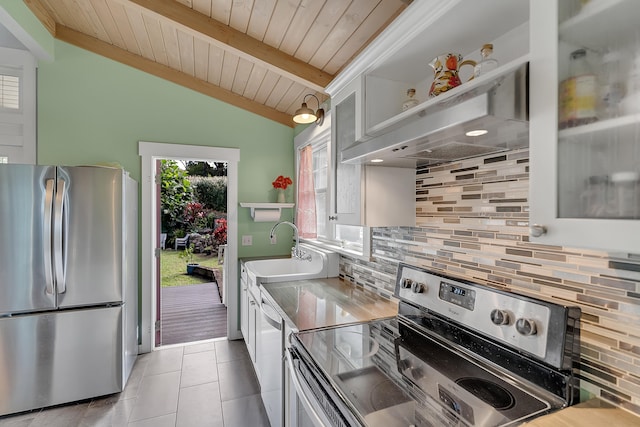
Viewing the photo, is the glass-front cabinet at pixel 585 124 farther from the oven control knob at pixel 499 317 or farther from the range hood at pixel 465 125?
the oven control knob at pixel 499 317

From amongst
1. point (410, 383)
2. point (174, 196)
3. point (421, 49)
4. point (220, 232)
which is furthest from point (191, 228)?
point (410, 383)

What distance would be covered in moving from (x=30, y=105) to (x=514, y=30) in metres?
3.43

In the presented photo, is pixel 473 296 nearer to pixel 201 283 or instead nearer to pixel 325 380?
pixel 325 380

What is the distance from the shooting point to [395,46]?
4.01 ft

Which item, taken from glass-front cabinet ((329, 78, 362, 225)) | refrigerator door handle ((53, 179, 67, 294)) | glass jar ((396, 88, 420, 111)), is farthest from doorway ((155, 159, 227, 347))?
glass jar ((396, 88, 420, 111))

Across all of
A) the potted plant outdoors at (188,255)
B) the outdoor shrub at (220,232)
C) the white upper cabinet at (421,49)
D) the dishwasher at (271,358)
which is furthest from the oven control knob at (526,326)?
the potted plant outdoors at (188,255)

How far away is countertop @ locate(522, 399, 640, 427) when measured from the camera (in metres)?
0.74

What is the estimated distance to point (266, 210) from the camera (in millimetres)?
3182

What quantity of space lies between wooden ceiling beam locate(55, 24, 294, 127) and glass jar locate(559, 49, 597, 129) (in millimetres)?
2881

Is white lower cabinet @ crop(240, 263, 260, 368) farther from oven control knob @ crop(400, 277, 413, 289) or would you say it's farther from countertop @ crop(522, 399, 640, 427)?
countertop @ crop(522, 399, 640, 427)

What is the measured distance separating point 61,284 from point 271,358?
1.56 metres

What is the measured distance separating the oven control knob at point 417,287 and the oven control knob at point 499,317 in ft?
1.15

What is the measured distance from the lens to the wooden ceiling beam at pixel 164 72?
2639 mm

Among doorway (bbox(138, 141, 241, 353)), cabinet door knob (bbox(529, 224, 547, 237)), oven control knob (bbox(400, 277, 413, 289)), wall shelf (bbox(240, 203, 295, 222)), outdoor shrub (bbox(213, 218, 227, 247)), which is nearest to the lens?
cabinet door knob (bbox(529, 224, 547, 237))
